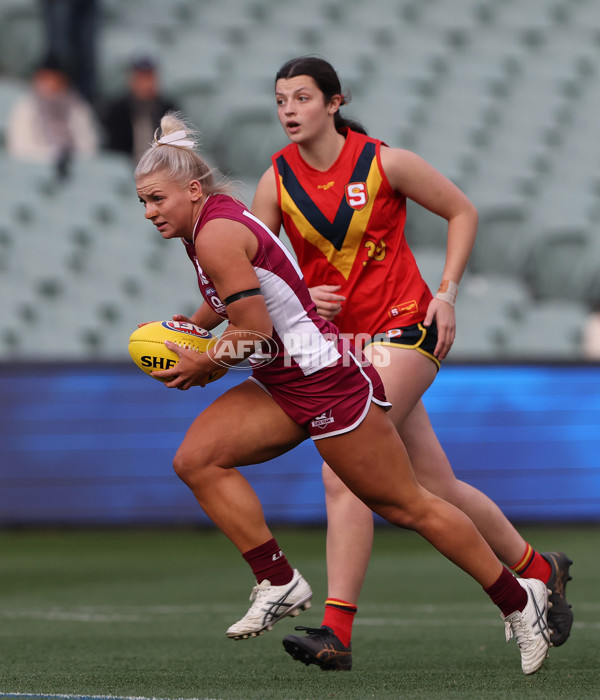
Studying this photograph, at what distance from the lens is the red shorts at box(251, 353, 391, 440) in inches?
146

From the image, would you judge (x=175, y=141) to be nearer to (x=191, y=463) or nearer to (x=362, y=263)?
(x=362, y=263)

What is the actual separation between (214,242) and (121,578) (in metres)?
4.06

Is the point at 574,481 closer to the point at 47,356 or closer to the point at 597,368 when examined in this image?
the point at 597,368

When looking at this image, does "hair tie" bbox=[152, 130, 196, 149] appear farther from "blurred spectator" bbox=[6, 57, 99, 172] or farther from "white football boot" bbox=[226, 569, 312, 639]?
"blurred spectator" bbox=[6, 57, 99, 172]

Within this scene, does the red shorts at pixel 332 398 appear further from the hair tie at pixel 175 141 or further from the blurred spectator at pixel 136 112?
the blurred spectator at pixel 136 112

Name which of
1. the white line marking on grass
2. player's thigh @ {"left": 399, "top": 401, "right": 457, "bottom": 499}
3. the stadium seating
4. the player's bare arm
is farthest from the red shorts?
the stadium seating

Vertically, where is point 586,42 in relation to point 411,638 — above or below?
above

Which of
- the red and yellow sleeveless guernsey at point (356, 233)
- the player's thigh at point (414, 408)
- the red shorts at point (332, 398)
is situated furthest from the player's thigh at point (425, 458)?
the red shorts at point (332, 398)

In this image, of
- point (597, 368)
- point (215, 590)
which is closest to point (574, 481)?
point (597, 368)

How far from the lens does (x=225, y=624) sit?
5.52 meters

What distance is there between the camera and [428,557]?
7.86 meters

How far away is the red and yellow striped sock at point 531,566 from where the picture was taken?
4.39 metres

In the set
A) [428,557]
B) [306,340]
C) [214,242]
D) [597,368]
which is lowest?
[428,557]

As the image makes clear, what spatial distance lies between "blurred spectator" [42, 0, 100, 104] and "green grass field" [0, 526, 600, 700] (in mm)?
4246
